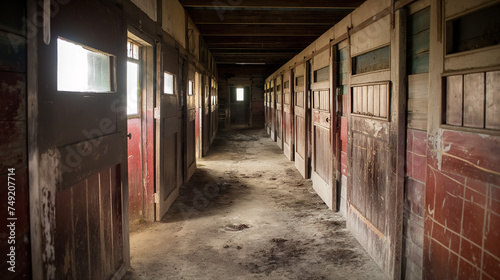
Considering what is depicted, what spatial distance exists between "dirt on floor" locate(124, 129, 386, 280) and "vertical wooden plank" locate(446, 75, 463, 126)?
4.82ft

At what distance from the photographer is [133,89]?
3818mm

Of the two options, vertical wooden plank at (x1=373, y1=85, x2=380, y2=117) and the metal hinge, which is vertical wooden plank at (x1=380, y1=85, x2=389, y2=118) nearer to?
vertical wooden plank at (x1=373, y1=85, x2=380, y2=117)

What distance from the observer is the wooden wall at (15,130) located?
4.46ft

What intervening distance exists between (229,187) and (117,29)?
3.53m

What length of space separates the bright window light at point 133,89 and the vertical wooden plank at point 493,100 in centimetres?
323

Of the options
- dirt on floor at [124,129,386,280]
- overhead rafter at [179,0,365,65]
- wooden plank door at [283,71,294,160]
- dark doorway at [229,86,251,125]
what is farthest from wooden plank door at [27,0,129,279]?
dark doorway at [229,86,251,125]

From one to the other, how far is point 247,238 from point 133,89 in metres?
2.08

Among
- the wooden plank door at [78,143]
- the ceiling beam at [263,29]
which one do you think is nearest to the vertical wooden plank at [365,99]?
the wooden plank door at [78,143]

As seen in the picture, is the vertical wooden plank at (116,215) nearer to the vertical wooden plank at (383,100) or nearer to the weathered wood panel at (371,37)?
the vertical wooden plank at (383,100)

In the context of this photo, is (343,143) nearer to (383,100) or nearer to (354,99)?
(354,99)

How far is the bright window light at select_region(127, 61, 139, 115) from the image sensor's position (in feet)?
A: 12.2

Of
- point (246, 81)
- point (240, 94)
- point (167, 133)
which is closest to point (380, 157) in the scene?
point (167, 133)

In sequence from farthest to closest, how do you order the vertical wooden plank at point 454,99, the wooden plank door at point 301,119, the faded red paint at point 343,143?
the wooden plank door at point 301,119
the faded red paint at point 343,143
the vertical wooden plank at point 454,99

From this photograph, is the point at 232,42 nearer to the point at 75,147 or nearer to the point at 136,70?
the point at 136,70
